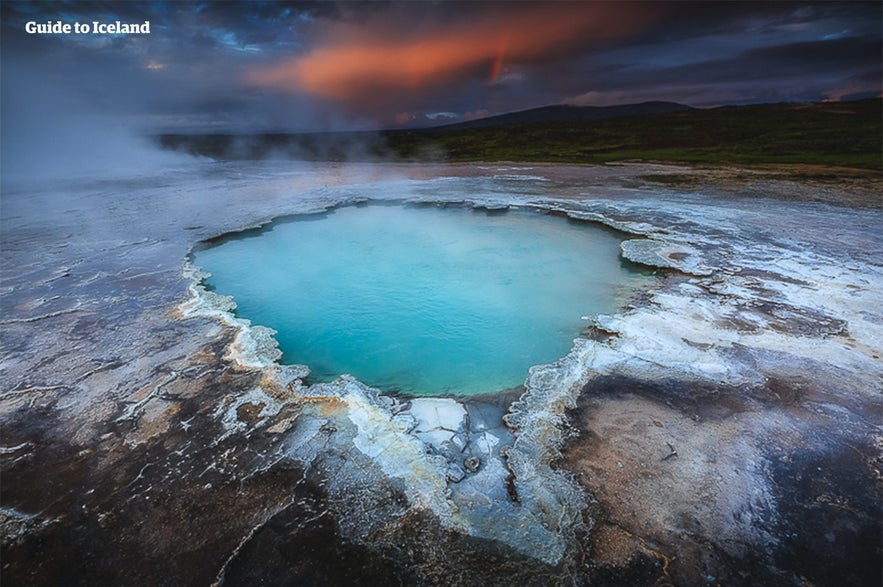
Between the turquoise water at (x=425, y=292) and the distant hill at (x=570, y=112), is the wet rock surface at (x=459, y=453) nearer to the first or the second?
the turquoise water at (x=425, y=292)

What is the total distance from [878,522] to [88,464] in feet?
17.8

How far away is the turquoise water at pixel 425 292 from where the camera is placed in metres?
4.86

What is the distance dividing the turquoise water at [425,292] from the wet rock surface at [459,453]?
547mm

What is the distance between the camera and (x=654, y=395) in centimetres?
374

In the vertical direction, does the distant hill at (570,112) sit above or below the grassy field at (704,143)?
above

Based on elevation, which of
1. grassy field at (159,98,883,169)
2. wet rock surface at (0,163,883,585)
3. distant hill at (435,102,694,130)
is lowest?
wet rock surface at (0,163,883,585)

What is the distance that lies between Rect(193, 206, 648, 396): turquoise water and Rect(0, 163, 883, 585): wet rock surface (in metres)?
0.55

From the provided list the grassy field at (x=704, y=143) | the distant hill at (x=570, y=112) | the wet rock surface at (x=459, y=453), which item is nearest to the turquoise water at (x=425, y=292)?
the wet rock surface at (x=459, y=453)

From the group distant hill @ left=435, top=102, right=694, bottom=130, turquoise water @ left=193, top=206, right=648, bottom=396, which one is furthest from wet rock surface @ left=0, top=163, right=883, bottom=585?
distant hill @ left=435, top=102, right=694, bottom=130

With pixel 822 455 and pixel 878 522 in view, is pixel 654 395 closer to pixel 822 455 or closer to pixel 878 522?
pixel 822 455

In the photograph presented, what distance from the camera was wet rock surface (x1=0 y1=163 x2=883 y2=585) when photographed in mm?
2431

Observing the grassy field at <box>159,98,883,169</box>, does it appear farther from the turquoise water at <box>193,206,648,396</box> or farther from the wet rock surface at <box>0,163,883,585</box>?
the wet rock surface at <box>0,163,883,585</box>

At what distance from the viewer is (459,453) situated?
3242 mm

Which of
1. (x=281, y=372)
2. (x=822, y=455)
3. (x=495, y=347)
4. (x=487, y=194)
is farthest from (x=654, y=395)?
(x=487, y=194)
